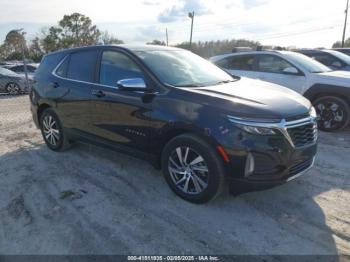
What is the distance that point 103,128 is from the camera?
457 centimetres

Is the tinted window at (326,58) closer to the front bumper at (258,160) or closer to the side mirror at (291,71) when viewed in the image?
the side mirror at (291,71)

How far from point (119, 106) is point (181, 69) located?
950mm

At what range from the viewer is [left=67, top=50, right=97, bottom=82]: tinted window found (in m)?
4.72

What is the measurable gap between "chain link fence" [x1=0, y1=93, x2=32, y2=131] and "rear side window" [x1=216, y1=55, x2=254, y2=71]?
17.5 ft

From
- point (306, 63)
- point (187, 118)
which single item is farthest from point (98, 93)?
point (306, 63)

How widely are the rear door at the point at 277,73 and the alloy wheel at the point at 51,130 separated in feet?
15.6

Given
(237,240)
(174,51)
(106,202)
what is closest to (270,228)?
(237,240)

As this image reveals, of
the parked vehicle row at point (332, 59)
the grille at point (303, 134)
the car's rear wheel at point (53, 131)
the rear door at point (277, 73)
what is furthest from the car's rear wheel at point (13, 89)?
the grille at point (303, 134)

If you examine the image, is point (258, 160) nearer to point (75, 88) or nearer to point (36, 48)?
point (75, 88)

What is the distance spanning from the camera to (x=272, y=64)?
761 centimetres

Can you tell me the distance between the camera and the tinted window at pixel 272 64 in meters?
7.42

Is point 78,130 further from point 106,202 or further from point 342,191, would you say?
point 342,191

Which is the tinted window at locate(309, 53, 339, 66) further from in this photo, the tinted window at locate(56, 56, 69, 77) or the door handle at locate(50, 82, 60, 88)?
the door handle at locate(50, 82, 60, 88)

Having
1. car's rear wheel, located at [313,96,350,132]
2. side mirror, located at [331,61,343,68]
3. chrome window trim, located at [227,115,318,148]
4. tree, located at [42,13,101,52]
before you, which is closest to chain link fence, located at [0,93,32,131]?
chrome window trim, located at [227,115,318,148]
